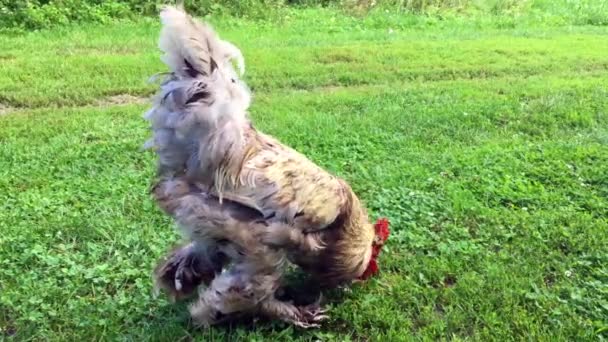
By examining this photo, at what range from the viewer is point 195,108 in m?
3.42

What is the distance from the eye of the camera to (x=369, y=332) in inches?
152

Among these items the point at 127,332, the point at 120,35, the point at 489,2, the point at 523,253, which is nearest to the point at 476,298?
the point at 523,253

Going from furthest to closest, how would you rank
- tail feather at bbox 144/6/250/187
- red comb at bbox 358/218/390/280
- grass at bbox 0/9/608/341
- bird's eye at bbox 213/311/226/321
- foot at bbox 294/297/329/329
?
red comb at bbox 358/218/390/280, grass at bbox 0/9/608/341, foot at bbox 294/297/329/329, bird's eye at bbox 213/311/226/321, tail feather at bbox 144/6/250/187

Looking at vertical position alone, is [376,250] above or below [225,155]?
below

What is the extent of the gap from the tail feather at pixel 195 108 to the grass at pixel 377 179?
3.15ft

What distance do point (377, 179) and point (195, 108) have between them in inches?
97.1

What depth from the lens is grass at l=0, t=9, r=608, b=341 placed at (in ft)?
12.9

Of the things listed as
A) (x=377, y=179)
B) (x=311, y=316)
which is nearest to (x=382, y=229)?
(x=311, y=316)

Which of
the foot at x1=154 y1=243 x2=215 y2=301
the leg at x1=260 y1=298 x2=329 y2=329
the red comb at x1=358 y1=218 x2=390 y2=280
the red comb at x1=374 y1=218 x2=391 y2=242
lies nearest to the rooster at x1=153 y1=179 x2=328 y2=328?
the leg at x1=260 y1=298 x2=329 y2=329

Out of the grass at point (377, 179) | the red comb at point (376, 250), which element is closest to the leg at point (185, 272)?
the grass at point (377, 179)

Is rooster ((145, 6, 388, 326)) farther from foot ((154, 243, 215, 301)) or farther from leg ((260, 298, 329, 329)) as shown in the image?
foot ((154, 243, 215, 301))

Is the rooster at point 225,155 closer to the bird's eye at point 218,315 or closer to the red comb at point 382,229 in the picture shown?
the bird's eye at point 218,315

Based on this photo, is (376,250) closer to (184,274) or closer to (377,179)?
(184,274)

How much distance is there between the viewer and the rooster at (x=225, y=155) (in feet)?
11.4
